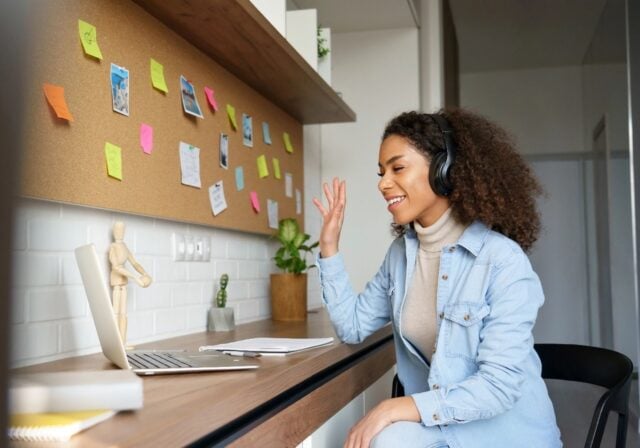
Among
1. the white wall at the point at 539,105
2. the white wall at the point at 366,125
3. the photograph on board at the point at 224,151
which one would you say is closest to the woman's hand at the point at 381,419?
the photograph on board at the point at 224,151

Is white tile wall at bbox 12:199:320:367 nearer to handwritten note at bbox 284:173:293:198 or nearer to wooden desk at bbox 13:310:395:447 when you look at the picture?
wooden desk at bbox 13:310:395:447

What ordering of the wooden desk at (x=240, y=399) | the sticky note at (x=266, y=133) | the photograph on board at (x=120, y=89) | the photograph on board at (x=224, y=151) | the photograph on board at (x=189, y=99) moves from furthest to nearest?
the sticky note at (x=266, y=133), the photograph on board at (x=224, y=151), the photograph on board at (x=189, y=99), the photograph on board at (x=120, y=89), the wooden desk at (x=240, y=399)

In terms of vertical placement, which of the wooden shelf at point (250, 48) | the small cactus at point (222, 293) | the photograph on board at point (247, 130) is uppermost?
the wooden shelf at point (250, 48)

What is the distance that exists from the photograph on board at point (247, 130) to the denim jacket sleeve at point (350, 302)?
76 centimetres

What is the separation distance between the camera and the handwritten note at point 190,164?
1887 millimetres

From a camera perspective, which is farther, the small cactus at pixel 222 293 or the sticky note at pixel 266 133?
the sticky note at pixel 266 133

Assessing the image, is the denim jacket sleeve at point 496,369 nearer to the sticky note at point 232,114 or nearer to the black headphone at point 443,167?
the black headphone at point 443,167

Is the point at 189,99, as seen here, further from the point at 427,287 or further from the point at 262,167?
the point at 427,287

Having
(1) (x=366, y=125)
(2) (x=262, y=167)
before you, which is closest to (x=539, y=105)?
(1) (x=366, y=125)

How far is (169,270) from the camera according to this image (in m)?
1.86

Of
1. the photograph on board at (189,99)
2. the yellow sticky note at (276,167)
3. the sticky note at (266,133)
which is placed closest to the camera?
the photograph on board at (189,99)

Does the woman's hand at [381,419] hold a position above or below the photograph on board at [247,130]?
below

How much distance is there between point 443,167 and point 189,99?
2.55 feet

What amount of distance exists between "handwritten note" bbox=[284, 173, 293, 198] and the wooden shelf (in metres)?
0.27
